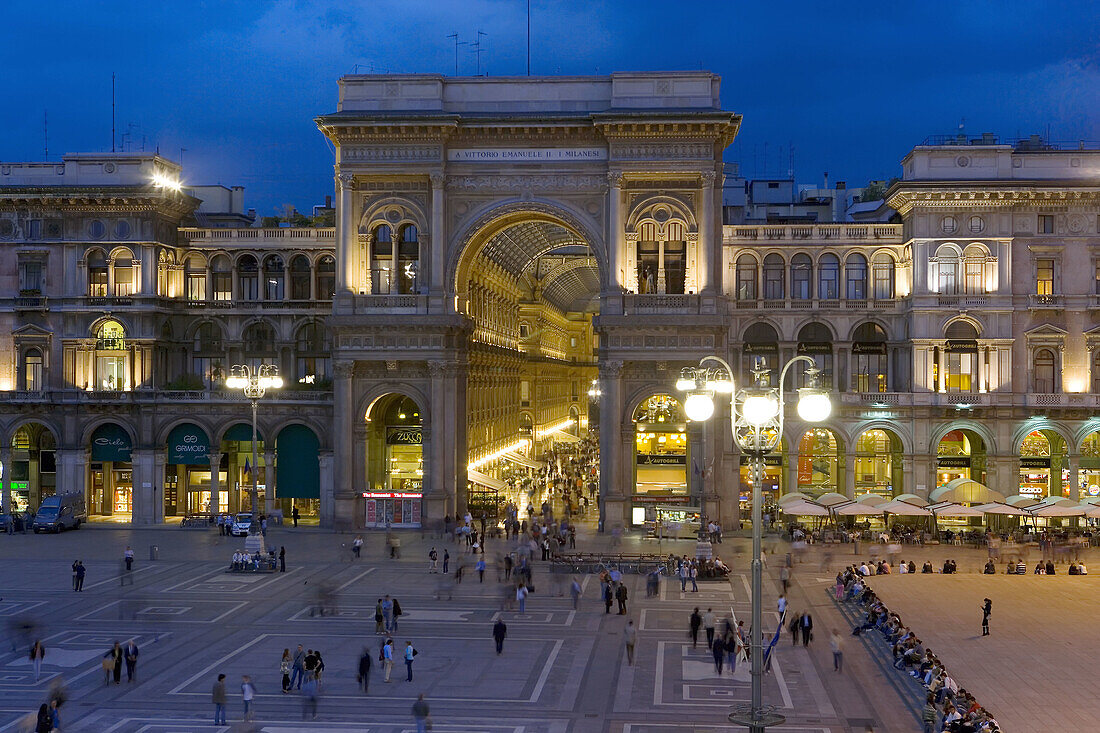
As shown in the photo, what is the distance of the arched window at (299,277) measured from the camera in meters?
66.6

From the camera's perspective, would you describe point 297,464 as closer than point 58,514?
No

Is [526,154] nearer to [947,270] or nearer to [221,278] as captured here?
[221,278]

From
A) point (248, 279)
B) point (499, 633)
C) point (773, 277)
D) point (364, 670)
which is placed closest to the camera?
point (364, 670)

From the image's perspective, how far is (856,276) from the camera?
2484 inches

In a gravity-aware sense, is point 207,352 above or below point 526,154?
below

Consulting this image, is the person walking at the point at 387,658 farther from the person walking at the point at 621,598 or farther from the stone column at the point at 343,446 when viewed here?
the stone column at the point at 343,446

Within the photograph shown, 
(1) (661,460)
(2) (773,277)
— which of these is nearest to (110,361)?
(1) (661,460)

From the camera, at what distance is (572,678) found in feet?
99.6

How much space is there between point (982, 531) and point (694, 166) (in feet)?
77.8

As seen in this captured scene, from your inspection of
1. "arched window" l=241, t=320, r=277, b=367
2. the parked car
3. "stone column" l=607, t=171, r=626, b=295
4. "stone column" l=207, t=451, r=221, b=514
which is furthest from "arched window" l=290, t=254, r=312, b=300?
"stone column" l=607, t=171, r=626, b=295

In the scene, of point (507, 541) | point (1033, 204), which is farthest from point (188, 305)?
point (1033, 204)

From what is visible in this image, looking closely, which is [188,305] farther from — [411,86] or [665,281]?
[665,281]

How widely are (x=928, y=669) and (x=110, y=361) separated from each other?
51472 mm

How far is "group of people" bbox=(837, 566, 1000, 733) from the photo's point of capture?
78.0 ft
